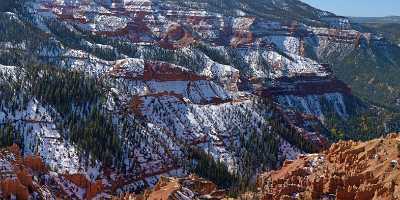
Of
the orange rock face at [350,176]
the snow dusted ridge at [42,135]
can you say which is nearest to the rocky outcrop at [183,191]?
the orange rock face at [350,176]

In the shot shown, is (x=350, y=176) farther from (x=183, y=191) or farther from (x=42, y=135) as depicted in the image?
(x=42, y=135)

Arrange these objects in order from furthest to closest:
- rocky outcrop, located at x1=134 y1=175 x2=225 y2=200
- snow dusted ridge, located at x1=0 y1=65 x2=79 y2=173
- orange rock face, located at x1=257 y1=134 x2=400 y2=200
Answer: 1. snow dusted ridge, located at x1=0 y1=65 x2=79 y2=173
2. rocky outcrop, located at x1=134 y1=175 x2=225 y2=200
3. orange rock face, located at x1=257 y1=134 x2=400 y2=200

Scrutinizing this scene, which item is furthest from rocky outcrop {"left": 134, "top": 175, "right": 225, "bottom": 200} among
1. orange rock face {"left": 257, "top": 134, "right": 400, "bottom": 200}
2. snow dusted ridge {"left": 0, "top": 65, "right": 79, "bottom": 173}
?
snow dusted ridge {"left": 0, "top": 65, "right": 79, "bottom": 173}

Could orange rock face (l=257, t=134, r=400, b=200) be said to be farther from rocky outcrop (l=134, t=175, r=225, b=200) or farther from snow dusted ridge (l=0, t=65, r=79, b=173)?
snow dusted ridge (l=0, t=65, r=79, b=173)

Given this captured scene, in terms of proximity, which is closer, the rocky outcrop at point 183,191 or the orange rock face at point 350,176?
the orange rock face at point 350,176

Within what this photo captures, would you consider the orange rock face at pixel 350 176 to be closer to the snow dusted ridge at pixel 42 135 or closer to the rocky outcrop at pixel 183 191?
the rocky outcrop at pixel 183 191

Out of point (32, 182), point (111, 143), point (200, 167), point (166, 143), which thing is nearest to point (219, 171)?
point (200, 167)

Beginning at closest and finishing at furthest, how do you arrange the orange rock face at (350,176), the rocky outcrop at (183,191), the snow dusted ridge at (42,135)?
1. the orange rock face at (350,176)
2. the rocky outcrop at (183,191)
3. the snow dusted ridge at (42,135)

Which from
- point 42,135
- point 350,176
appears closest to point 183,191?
point 350,176
